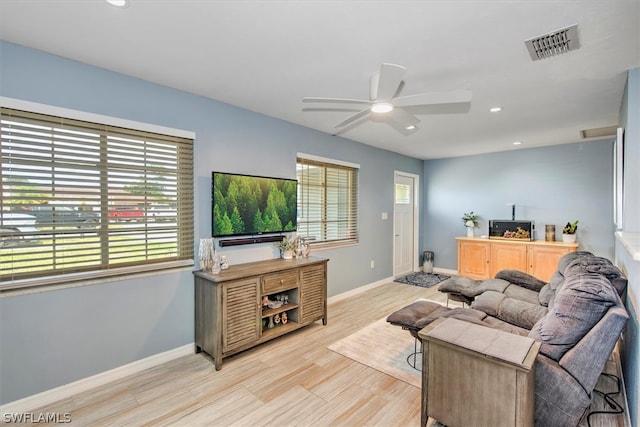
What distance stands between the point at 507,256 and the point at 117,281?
5.67 m

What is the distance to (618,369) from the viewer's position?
261 centimetres

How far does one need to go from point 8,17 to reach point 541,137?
19.4 feet

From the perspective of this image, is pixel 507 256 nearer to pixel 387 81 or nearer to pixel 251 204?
pixel 251 204

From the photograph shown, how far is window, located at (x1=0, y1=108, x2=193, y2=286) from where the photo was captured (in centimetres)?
208

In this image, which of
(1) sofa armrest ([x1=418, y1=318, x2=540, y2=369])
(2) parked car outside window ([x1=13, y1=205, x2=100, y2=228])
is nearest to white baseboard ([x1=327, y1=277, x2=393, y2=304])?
(1) sofa armrest ([x1=418, y1=318, x2=540, y2=369])

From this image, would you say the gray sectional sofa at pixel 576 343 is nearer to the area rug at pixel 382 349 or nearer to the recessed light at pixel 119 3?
the area rug at pixel 382 349

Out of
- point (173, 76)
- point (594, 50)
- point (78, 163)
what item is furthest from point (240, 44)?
point (594, 50)

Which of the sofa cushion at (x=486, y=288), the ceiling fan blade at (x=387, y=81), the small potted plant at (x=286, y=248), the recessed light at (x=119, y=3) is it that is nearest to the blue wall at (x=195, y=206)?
the small potted plant at (x=286, y=248)

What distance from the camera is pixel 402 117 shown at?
258 centimetres

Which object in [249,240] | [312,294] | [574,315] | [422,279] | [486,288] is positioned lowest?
[422,279]

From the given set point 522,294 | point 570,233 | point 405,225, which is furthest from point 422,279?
point 522,294

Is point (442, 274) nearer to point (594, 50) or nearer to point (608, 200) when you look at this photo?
point (608, 200)

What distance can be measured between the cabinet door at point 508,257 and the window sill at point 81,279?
505 cm

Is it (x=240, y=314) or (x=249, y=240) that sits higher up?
(x=249, y=240)
